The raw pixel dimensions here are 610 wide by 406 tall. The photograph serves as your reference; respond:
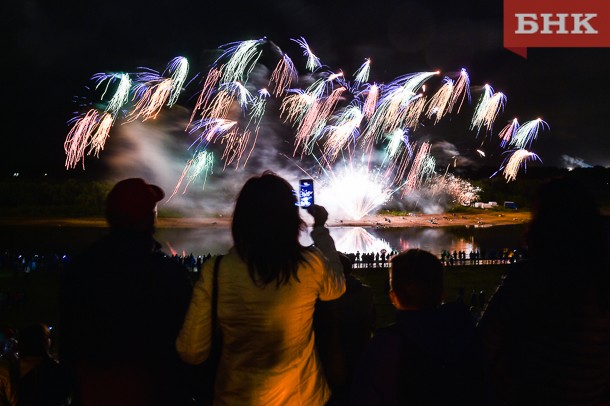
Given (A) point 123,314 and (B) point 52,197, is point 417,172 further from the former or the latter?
(A) point 123,314

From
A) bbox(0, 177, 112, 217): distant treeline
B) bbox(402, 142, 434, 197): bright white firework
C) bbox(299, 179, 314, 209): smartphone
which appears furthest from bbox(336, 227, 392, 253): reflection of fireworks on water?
bbox(0, 177, 112, 217): distant treeline

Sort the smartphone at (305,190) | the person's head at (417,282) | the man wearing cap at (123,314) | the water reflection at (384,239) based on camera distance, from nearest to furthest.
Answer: the person's head at (417,282), the man wearing cap at (123,314), the smartphone at (305,190), the water reflection at (384,239)

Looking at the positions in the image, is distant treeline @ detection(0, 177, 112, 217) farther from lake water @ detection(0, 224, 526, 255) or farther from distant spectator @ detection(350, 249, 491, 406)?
distant spectator @ detection(350, 249, 491, 406)

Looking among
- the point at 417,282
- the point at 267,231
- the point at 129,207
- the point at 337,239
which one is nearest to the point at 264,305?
the point at 267,231

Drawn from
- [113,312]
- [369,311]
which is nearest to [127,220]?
[113,312]

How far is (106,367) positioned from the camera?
249 centimetres

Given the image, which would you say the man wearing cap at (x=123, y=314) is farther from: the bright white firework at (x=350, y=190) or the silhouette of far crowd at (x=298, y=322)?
the bright white firework at (x=350, y=190)

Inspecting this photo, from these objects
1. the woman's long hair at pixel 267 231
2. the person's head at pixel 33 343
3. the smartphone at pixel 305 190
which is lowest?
the person's head at pixel 33 343

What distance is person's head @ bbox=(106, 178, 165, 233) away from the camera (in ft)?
8.43

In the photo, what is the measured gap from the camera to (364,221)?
52312 millimetres

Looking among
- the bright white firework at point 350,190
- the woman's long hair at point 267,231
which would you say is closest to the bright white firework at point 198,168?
the bright white firework at point 350,190

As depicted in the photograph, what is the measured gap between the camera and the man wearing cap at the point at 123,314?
2.45m

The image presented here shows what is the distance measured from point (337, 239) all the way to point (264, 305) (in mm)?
33037

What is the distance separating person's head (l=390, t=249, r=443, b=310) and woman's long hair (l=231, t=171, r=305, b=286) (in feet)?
1.63
